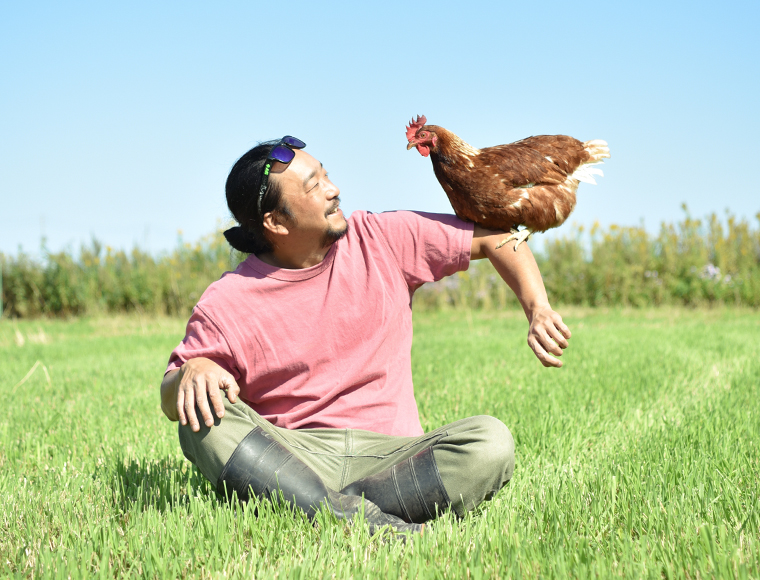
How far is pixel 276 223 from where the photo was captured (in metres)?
2.64

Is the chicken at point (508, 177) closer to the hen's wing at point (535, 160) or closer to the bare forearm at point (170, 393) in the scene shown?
the hen's wing at point (535, 160)

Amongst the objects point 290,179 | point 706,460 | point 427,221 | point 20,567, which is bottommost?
point 706,460

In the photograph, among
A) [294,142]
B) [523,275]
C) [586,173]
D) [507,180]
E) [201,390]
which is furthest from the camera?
[586,173]

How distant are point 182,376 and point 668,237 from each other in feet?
37.5

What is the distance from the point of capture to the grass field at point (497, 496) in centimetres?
177

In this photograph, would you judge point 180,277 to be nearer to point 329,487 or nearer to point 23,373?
point 23,373

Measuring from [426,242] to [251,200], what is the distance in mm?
733

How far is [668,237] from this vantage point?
39.1 ft

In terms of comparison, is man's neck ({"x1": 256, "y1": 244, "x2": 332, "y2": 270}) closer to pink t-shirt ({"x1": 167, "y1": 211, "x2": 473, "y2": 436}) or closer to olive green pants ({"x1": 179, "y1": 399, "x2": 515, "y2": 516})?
pink t-shirt ({"x1": 167, "y1": 211, "x2": 473, "y2": 436})

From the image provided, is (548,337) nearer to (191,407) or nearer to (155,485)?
(191,407)

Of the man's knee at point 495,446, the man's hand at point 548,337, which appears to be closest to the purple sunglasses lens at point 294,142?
the man's hand at point 548,337

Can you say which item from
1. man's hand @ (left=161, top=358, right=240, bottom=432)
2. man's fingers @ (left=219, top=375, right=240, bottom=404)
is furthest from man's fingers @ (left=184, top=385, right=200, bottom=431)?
man's fingers @ (left=219, top=375, right=240, bottom=404)

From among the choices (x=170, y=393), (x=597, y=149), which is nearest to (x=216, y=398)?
(x=170, y=393)

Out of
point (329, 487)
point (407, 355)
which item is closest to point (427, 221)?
point (407, 355)
